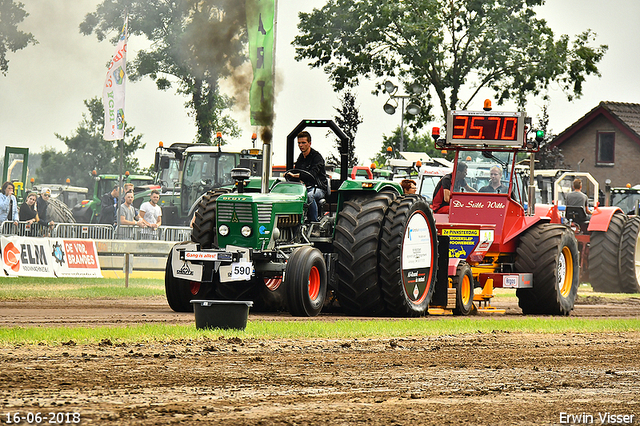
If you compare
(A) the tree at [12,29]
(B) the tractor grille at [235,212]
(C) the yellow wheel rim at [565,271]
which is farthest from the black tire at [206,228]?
(A) the tree at [12,29]

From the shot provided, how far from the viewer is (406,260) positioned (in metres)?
11.8

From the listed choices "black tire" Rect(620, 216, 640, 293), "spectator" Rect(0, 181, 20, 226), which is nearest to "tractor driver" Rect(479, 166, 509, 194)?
"black tire" Rect(620, 216, 640, 293)

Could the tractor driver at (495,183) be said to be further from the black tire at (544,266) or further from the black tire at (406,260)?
the black tire at (406,260)

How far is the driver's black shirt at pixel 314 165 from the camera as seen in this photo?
12039 mm

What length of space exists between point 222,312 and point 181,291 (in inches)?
106

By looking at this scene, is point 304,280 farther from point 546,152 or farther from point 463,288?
point 546,152

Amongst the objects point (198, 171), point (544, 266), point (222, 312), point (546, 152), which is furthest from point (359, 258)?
point (546, 152)

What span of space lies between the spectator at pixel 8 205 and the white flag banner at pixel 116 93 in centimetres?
240

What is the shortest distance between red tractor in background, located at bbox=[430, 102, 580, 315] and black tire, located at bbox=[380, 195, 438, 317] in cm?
47

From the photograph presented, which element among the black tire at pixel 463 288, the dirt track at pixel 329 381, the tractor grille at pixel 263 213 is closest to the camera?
the dirt track at pixel 329 381

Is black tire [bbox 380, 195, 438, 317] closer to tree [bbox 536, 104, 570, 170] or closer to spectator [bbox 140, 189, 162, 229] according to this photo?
spectator [bbox 140, 189, 162, 229]

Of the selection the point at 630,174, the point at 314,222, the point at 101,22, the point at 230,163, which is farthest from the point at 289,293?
the point at 630,174

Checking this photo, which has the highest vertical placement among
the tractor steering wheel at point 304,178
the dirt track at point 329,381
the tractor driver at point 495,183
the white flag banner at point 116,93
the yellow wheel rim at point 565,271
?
the white flag banner at point 116,93

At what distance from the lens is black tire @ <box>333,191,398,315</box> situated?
11.4m
